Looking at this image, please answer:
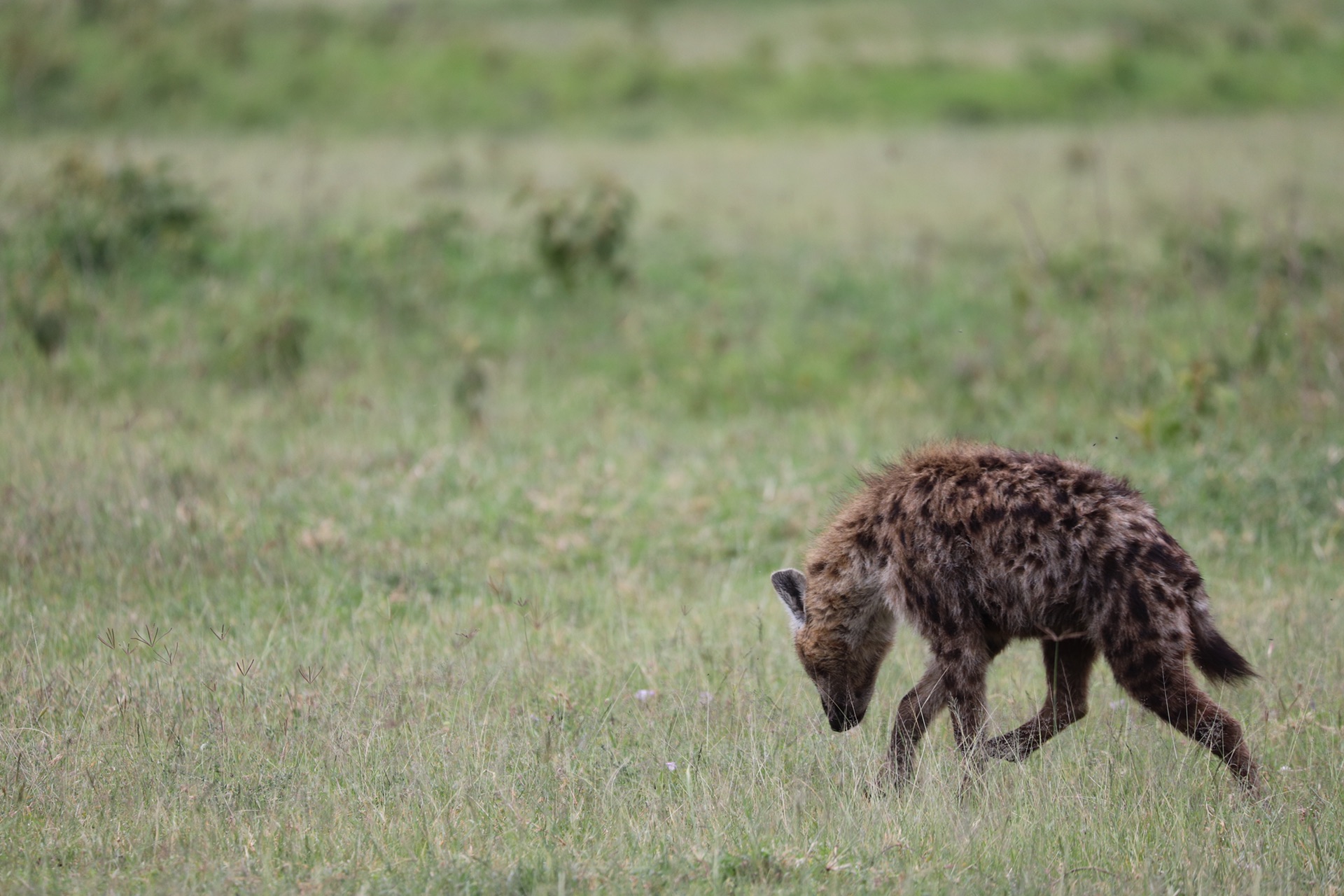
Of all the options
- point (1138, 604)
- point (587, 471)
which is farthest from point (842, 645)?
point (587, 471)

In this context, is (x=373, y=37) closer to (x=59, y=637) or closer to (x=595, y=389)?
(x=595, y=389)

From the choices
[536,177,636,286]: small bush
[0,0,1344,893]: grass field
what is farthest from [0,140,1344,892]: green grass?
[536,177,636,286]: small bush

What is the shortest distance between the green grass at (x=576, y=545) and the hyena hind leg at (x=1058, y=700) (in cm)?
16

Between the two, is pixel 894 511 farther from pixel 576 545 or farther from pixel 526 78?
pixel 526 78

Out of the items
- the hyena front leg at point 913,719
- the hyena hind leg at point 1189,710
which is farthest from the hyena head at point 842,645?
the hyena hind leg at point 1189,710

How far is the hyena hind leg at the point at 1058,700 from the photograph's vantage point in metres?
5.25

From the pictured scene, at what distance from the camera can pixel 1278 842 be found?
4395mm

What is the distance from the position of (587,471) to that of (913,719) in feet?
14.2

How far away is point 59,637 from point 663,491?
12.5 feet

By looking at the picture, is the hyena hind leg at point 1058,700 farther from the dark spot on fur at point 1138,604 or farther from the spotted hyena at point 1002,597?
the dark spot on fur at point 1138,604

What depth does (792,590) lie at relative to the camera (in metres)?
5.66

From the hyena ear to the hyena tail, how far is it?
5.02ft

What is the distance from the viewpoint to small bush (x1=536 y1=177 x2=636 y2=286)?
13.5 meters

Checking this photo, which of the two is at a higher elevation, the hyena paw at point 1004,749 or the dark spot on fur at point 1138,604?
the dark spot on fur at point 1138,604
